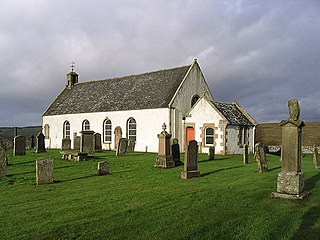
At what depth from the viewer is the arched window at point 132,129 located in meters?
30.6

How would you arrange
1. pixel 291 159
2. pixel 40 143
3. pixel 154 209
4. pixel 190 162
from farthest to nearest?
1. pixel 40 143
2. pixel 190 162
3. pixel 291 159
4. pixel 154 209

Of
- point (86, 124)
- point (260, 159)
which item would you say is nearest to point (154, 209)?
point (260, 159)

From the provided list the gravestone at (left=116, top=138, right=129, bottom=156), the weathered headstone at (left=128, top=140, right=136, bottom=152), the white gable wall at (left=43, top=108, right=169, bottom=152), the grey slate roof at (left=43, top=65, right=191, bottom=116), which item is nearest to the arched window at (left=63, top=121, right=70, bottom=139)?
the white gable wall at (left=43, top=108, right=169, bottom=152)

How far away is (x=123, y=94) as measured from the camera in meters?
33.3

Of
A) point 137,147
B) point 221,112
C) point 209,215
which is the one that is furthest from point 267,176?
point 137,147

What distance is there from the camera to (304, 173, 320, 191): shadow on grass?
10.8m

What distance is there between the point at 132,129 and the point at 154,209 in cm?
2325

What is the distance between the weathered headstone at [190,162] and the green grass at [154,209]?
2.04 ft

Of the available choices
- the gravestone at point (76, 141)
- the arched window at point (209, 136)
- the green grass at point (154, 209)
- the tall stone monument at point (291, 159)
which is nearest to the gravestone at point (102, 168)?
the green grass at point (154, 209)

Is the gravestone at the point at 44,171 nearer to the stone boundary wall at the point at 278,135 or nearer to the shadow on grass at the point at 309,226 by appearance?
the shadow on grass at the point at 309,226

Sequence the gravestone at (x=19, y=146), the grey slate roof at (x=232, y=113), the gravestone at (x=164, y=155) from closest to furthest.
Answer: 1. the gravestone at (x=164, y=155)
2. the gravestone at (x=19, y=146)
3. the grey slate roof at (x=232, y=113)

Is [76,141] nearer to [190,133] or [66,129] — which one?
[66,129]

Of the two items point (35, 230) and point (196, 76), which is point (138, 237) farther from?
point (196, 76)

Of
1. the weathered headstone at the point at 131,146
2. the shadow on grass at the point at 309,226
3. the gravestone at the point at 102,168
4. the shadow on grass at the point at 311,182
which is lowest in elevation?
the shadow on grass at the point at 309,226
